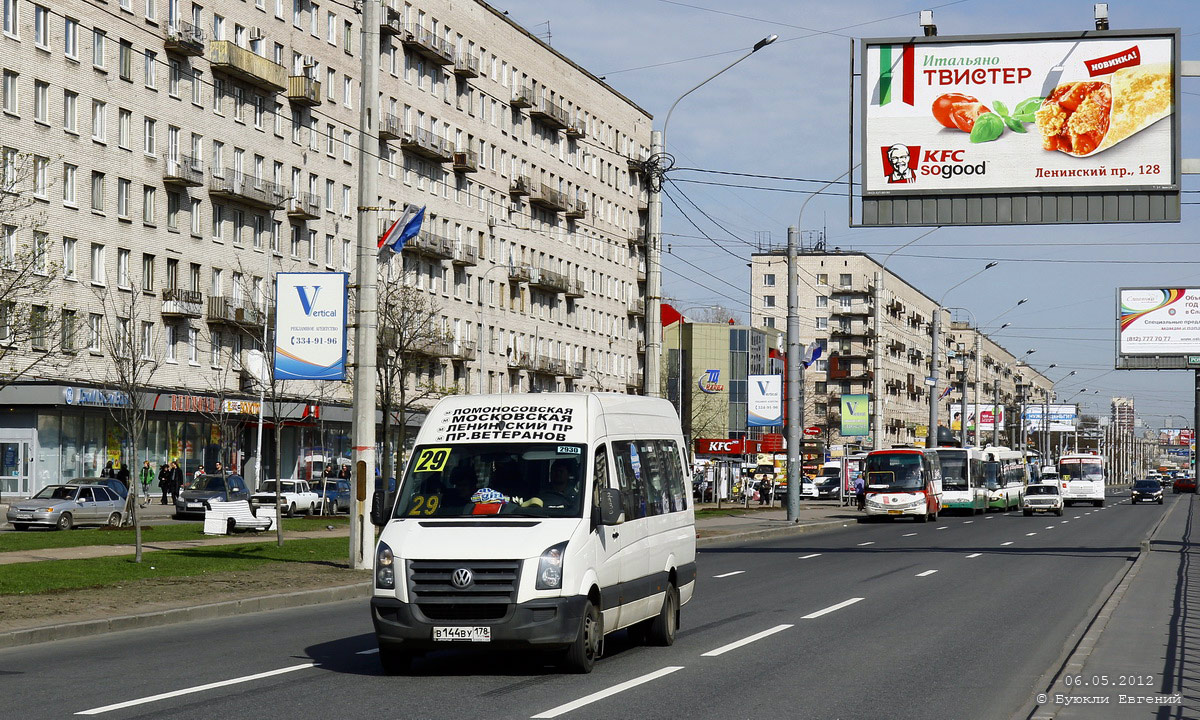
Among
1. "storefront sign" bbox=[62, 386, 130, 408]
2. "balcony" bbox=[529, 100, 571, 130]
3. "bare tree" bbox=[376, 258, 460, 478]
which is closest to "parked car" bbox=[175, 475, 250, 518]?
"bare tree" bbox=[376, 258, 460, 478]

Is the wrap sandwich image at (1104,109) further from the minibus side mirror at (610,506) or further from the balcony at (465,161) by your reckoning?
the balcony at (465,161)

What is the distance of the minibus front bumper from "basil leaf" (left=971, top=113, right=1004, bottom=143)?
1854 centimetres

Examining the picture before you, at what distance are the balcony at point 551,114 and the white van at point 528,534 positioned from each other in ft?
275

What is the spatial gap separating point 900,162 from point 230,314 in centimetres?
4531

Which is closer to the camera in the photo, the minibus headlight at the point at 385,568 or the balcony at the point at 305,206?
the minibus headlight at the point at 385,568

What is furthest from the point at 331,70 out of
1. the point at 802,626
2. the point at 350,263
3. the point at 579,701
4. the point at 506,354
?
the point at 579,701

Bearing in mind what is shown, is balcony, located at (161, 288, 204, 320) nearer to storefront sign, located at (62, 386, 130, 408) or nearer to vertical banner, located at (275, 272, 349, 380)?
storefront sign, located at (62, 386, 130, 408)

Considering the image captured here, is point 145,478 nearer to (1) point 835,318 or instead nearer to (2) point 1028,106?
(2) point 1028,106

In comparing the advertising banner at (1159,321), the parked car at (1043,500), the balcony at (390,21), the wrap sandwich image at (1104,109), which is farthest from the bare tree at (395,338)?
the advertising banner at (1159,321)

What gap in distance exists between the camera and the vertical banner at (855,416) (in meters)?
72.6

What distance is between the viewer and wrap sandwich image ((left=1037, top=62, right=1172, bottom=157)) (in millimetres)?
26859

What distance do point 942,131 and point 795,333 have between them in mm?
18931

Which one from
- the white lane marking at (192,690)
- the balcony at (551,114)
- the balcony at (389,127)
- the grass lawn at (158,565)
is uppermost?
the balcony at (551,114)

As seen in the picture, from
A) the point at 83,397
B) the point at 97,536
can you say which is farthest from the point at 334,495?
the point at 97,536
